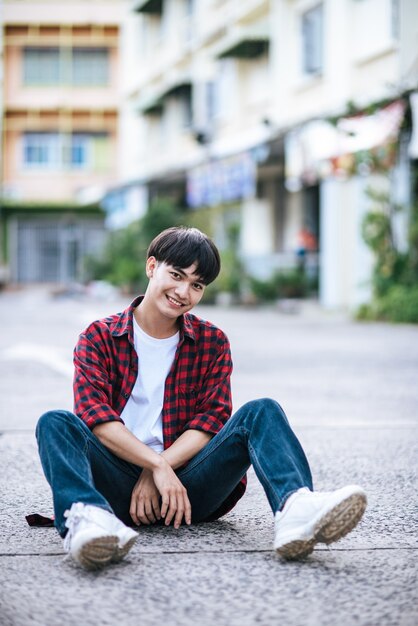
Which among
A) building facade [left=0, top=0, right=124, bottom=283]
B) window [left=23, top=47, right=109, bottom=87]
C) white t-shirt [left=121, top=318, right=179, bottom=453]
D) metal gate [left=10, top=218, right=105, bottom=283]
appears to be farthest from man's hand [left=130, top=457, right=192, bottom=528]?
window [left=23, top=47, right=109, bottom=87]

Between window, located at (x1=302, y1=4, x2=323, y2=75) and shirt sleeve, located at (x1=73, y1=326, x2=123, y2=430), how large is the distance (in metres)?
18.8

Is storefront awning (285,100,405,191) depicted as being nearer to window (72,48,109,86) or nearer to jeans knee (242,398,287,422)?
jeans knee (242,398,287,422)

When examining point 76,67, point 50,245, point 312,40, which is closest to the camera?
point 312,40

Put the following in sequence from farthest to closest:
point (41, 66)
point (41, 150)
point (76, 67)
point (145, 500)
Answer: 1. point (41, 150)
2. point (41, 66)
3. point (76, 67)
4. point (145, 500)

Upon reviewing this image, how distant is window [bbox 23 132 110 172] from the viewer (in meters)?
43.3

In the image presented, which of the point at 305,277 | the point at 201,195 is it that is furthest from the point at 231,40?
the point at 305,277

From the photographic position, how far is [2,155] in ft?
142

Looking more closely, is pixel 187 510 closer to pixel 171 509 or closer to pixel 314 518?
pixel 171 509

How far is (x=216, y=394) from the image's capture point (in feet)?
12.2

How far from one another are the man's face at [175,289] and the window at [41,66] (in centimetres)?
4094

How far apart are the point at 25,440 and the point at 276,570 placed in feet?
9.70

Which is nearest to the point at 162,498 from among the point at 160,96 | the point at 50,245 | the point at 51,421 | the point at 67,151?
the point at 51,421

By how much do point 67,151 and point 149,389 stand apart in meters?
40.7

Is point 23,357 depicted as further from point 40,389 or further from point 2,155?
point 2,155
